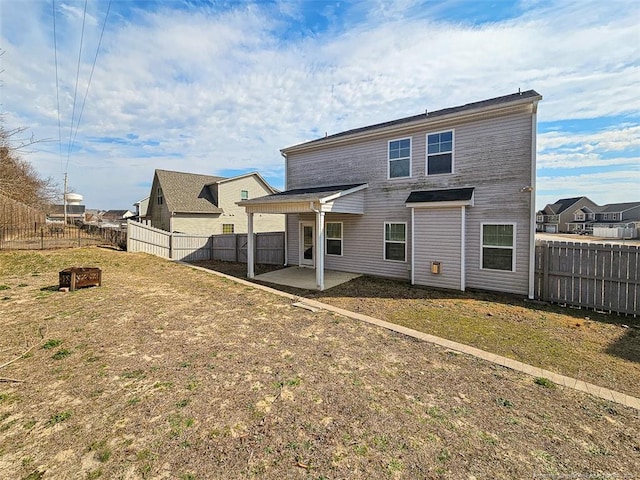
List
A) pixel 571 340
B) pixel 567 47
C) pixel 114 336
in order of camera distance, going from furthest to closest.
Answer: pixel 567 47 < pixel 571 340 < pixel 114 336

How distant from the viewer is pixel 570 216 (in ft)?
181

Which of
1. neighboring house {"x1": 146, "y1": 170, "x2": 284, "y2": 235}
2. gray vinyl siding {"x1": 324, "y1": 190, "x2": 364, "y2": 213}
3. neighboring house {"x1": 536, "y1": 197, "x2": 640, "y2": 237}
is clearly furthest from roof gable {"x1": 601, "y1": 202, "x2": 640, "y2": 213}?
gray vinyl siding {"x1": 324, "y1": 190, "x2": 364, "y2": 213}

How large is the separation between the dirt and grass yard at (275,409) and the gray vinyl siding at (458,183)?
4.86 m

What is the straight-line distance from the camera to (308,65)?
36.4 ft

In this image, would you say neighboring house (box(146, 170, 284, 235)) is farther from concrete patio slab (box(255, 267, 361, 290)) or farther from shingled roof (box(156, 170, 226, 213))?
concrete patio slab (box(255, 267, 361, 290))

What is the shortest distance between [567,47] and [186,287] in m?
12.8

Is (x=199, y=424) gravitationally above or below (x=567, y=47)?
below

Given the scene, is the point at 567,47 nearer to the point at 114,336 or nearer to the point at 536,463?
the point at 536,463

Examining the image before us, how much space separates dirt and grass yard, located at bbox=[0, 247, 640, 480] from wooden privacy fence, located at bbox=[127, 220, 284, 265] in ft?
29.5

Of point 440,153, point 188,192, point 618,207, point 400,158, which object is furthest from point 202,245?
point 618,207

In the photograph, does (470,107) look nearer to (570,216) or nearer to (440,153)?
(440,153)

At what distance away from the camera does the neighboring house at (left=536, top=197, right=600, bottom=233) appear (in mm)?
54656

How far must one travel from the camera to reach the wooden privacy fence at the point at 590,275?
7.00 meters

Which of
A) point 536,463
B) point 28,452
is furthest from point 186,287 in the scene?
point 536,463
